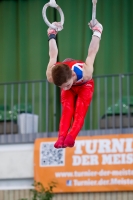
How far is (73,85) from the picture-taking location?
391 inches

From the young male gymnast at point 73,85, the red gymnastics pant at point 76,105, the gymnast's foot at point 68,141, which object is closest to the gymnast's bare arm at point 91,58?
the young male gymnast at point 73,85

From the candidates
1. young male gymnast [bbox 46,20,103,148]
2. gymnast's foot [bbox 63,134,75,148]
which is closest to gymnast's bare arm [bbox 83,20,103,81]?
young male gymnast [bbox 46,20,103,148]

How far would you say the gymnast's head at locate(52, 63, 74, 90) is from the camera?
30.8ft

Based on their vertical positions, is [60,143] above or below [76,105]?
below

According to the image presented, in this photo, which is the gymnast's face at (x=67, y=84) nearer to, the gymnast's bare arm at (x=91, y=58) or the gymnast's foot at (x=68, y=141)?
the gymnast's bare arm at (x=91, y=58)

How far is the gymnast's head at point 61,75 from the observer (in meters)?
9.38

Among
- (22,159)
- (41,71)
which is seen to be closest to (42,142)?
(22,159)

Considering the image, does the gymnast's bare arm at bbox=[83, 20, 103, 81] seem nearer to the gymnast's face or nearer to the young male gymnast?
the young male gymnast

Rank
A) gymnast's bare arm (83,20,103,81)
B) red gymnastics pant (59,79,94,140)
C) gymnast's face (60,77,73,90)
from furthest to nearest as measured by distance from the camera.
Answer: red gymnastics pant (59,79,94,140) < gymnast's bare arm (83,20,103,81) < gymnast's face (60,77,73,90)

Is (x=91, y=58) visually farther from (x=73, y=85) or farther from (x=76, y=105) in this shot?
(x=76, y=105)

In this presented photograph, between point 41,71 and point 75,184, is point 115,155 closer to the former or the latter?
point 75,184

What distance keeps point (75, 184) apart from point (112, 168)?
0.72 meters

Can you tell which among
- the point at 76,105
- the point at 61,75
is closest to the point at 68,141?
the point at 76,105

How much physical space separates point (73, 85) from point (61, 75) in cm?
55
